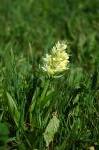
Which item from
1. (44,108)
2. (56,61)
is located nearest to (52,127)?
(44,108)

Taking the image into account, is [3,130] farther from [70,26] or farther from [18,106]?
[70,26]

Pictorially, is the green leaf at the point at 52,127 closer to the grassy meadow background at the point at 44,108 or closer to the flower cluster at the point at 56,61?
the grassy meadow background at the point at 44,108

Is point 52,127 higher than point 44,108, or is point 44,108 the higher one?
point 44,108

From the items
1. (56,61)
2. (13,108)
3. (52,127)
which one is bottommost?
(52,127)

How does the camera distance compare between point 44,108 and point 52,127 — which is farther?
point 44,108

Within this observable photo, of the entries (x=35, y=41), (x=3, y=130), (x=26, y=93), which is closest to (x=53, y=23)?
(x=35, y=41)

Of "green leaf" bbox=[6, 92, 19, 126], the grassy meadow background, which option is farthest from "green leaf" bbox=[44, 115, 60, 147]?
"green leaf" bbox=[6, 92, 19, 126]

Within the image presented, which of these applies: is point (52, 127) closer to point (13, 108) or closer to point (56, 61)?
point (13, 108)

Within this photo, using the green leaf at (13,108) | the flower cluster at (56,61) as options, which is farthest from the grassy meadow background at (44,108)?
the flower cluster at (56,61)

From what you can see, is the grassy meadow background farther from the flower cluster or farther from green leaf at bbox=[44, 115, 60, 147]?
the flower cluster
